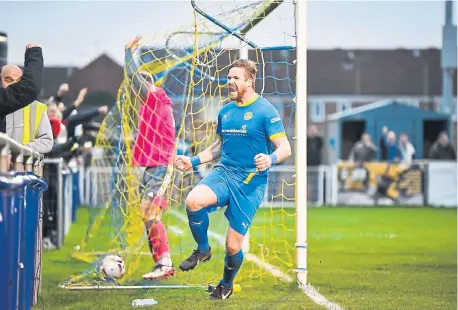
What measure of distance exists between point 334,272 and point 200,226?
3.20m

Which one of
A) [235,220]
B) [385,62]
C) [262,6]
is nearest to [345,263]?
[262,6]

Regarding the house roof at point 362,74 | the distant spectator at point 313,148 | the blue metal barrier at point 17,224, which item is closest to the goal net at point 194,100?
the blue metal barrier at point 17,224

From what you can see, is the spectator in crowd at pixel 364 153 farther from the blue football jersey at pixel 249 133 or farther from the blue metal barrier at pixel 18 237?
the blue metal barrier at pixel 18 237

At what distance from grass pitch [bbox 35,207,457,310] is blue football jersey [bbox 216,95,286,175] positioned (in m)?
1.20

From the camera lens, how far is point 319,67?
89125mm

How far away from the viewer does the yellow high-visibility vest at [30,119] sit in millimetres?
9836

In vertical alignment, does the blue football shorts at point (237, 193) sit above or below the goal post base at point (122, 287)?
above

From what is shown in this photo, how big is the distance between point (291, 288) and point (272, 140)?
1912 millimetres

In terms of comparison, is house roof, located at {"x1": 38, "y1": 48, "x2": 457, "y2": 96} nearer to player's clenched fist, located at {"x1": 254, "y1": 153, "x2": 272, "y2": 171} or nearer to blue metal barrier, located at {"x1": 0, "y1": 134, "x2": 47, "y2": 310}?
player's clenched fist, located at {"x1": 254, "y1": 153, "x2": 272, "y2": 171}

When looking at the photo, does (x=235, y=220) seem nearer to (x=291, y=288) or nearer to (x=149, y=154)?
(x=291, y=288)

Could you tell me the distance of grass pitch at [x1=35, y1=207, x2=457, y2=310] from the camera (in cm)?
914

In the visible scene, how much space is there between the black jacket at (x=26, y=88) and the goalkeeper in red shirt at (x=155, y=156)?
3.74m

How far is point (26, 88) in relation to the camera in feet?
23.3

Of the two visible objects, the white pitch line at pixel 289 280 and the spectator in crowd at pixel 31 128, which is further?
the spectator in crowd at pixel 31 128
